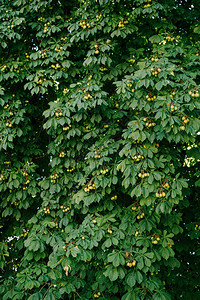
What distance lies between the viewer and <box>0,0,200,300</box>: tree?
353cm

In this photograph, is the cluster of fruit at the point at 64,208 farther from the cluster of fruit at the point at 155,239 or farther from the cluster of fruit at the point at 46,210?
the cluster of fruit at the point at 155,239

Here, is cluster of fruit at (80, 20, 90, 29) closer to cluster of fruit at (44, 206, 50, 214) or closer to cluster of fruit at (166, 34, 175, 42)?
cluster of fruit at (166, 34, 175, 42)

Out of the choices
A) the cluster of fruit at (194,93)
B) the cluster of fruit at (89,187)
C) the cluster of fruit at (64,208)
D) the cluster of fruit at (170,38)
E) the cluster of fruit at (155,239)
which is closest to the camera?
the cluster of fruit at (194,93)

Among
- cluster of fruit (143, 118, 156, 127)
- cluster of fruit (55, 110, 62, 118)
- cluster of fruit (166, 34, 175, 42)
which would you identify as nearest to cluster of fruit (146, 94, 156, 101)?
cluster of fruit (143, 118, 156, 127)

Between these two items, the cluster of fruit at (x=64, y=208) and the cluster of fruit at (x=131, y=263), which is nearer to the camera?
the cluster of fruit at (x=131, y=263)

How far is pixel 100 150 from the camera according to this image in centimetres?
389

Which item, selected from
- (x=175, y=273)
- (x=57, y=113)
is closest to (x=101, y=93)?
(x=57, y=113)

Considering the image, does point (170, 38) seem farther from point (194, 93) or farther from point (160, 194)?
point (160, 194)

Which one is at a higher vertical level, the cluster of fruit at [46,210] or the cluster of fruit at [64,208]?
the cluster of fruit at [64,208]

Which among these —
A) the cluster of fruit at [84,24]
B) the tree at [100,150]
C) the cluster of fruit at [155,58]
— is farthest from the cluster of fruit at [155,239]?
the cluster of fruit at [84,24]

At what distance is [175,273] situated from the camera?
4594 mm

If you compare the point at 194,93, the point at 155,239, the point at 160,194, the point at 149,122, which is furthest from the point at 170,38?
the point at 155,239

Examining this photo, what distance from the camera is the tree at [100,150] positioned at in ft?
11.6

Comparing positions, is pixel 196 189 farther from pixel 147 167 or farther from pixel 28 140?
pixel 28 140
